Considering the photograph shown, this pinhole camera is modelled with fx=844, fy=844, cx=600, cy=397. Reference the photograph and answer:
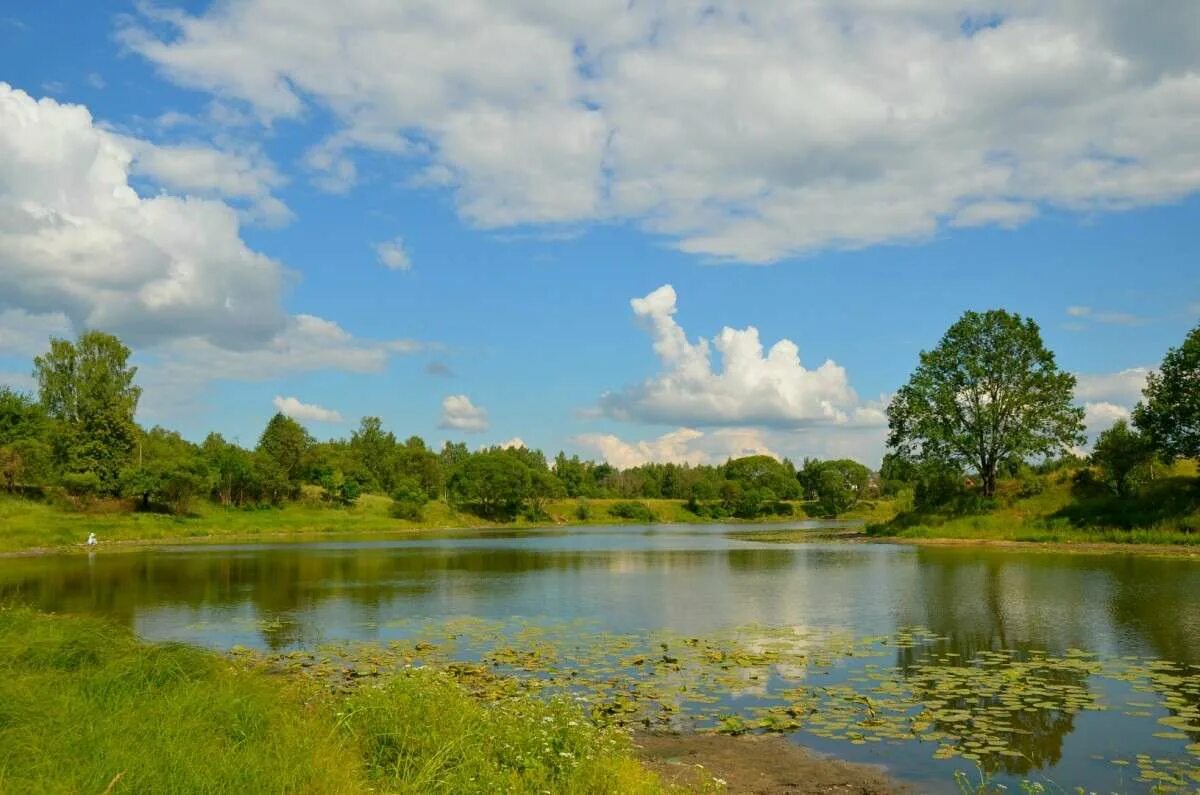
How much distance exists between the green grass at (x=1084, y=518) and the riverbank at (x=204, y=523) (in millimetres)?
64891

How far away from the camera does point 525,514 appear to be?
490 ft

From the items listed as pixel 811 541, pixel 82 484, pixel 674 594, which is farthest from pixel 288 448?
pixel 674 594

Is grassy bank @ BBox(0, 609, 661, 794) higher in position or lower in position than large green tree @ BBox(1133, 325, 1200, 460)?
lower

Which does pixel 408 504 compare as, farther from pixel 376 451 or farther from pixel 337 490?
pixel 376 451

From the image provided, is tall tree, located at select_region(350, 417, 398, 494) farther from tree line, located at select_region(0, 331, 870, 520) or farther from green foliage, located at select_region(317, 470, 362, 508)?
green foliage, located at select_region(317, 470, 362, 508)

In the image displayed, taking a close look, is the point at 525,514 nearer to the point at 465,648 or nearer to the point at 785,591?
the point at 785,591

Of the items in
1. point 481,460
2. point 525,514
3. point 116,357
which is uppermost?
point 116,357

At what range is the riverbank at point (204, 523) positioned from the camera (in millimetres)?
66125

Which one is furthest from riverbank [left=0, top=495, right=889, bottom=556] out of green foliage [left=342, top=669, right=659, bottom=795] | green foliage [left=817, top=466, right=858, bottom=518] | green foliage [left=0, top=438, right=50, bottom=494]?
green foliage [left=342, top=669, right=659, bottom=795]

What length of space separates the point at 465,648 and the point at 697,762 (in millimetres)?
10881

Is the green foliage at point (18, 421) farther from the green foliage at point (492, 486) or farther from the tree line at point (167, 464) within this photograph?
the green foliage at point (492, 486)

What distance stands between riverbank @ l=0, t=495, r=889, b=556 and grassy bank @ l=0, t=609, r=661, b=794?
183 feet

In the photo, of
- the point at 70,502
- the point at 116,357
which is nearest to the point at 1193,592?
the point at 70,502

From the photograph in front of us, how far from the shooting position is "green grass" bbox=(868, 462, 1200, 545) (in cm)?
4981
